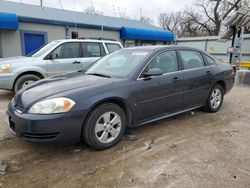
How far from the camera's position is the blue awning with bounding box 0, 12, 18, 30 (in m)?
10.9

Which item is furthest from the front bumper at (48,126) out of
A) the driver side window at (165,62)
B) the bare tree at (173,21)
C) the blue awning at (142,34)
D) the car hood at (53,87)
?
the bare tree at (173,21)

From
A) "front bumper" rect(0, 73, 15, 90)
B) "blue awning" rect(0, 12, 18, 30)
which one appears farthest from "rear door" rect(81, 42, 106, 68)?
"blue awning" rect(0, 12, 18, 30)

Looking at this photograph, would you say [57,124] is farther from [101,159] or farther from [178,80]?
[178,80]

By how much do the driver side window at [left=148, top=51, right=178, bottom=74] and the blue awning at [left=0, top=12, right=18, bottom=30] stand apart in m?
9.71

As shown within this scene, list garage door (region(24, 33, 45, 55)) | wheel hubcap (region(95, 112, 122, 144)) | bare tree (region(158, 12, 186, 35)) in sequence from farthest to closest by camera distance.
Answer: bare tree (region(158, 12, 186, 35)) < garage door (region(24, 33, 45, 55)) < wheel hubcap (region(95, 112, 122, 144))

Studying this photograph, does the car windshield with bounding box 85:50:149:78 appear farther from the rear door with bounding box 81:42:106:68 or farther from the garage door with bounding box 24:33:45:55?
the garage door with bounding box 24:33:45:55

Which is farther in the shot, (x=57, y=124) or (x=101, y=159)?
(x=101, y=159)

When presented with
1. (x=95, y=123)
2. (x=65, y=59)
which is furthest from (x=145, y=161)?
(x=65, y=59)

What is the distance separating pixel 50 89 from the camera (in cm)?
325

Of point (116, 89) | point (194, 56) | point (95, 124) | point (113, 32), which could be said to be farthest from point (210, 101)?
point (113, 32)

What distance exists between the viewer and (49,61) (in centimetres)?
655

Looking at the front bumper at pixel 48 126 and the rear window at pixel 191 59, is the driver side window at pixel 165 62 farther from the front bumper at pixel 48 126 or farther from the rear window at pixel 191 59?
the front bumper at pixel 48 126

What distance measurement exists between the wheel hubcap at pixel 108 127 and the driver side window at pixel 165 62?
3.60ft

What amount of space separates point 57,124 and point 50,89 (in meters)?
0.62
